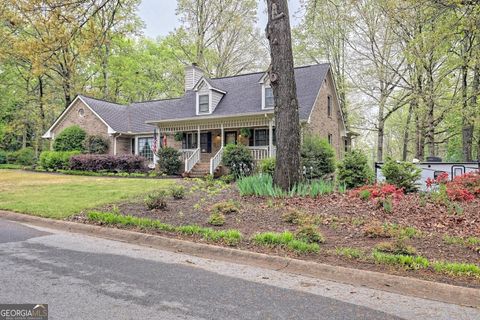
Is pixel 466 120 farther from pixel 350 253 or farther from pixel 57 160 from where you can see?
pixel 57 160

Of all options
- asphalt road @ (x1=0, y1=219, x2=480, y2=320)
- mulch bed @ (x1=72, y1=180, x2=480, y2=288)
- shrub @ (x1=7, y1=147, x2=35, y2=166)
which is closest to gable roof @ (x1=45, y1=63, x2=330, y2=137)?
shrub @ (x1=7, y1=147, x2=35, y2=166)

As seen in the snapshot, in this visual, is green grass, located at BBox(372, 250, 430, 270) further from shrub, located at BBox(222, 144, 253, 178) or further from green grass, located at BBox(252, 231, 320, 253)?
shrub, located at BBox(222, 144, 253, 178)

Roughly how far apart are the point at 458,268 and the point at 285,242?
2153 mm

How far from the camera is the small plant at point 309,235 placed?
4934mm

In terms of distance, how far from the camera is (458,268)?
377cm

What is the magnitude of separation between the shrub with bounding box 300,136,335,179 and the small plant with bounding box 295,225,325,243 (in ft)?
30.5

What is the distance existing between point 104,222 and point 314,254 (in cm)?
429

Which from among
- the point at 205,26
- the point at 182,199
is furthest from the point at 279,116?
the point at 205,26

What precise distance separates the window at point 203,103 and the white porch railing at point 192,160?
274 centimetres

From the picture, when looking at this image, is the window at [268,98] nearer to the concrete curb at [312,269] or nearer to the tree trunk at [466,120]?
→ the tree trunk at [466,120]

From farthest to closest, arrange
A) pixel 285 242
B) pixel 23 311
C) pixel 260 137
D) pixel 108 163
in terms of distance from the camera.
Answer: pixel 108 163 < pixel 260 137 < pixel 285 242 < pixel 23 311

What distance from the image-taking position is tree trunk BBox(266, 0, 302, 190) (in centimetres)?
842

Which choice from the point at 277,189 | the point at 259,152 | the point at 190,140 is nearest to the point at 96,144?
the point at 190,140

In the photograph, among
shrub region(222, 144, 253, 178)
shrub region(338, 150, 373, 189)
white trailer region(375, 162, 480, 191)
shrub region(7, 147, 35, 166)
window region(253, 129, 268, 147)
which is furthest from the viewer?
shrub region(7, 147, 35, 166)
